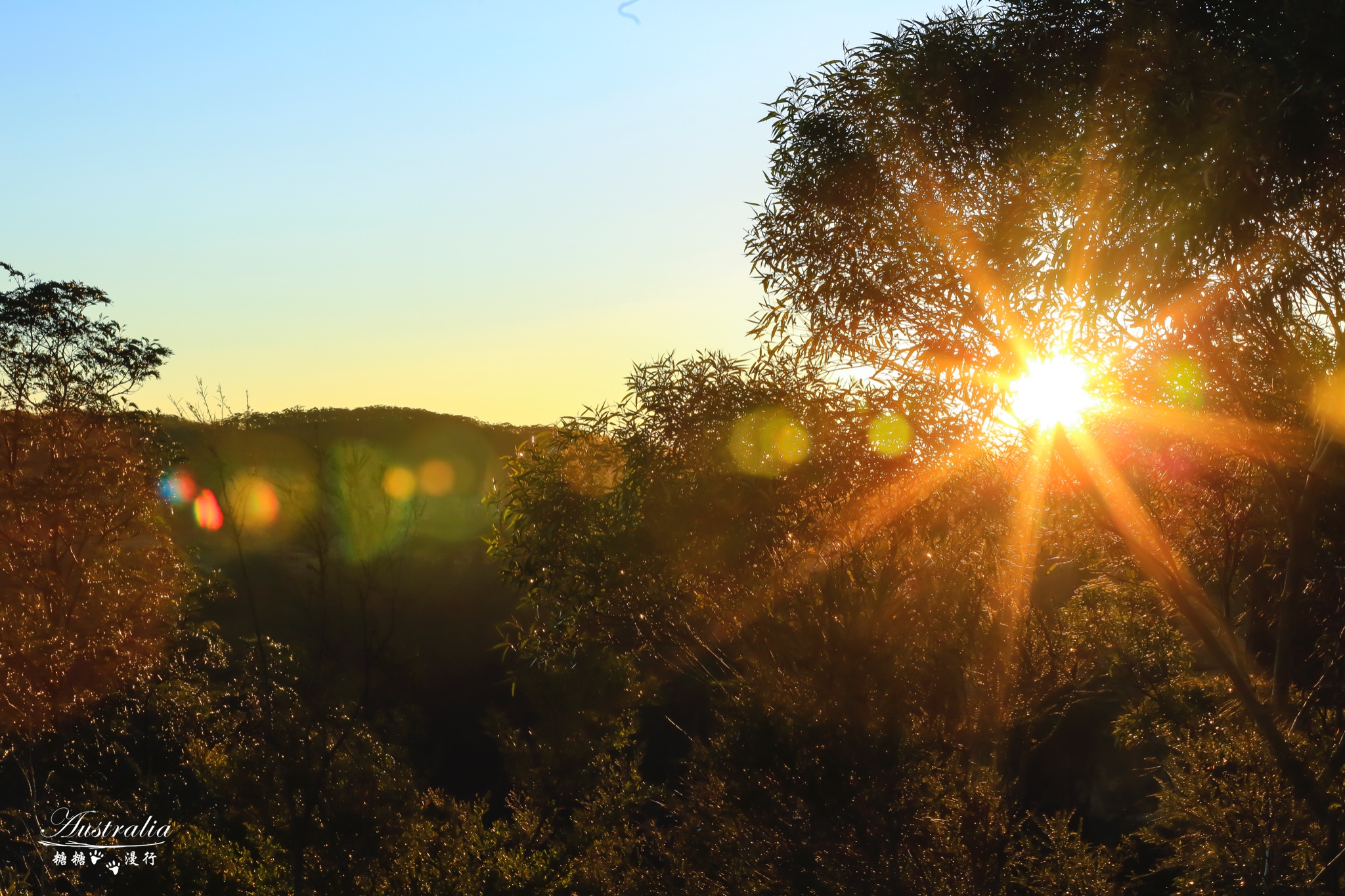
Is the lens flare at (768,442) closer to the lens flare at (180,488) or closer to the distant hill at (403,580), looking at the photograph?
the lens flare at (180,488)

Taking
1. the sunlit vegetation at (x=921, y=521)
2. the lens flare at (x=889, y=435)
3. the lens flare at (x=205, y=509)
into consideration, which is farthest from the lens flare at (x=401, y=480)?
the lens flare at (x=889, y=435)

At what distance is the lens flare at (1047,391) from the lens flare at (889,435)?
3.71 ft

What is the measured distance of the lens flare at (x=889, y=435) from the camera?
1054 cm

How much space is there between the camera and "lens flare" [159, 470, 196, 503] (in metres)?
22.1

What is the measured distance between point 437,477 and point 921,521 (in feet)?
140

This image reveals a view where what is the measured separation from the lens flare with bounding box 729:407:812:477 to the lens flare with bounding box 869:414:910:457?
26.8 inches

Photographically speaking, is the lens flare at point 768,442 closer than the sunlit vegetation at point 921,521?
No

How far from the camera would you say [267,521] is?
44.8 m

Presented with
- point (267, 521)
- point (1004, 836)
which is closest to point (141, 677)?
point (1004, 836)

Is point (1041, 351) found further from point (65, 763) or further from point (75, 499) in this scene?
point (65, 763)

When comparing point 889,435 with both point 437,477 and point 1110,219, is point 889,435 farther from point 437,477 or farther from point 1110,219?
point 437,477

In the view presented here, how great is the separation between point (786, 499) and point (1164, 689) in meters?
8.73

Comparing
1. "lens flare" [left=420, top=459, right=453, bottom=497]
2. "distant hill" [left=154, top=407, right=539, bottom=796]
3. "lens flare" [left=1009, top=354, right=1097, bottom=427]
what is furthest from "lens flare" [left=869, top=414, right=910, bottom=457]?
"lens flare" [left=420, top=459, right=453, bottom=497]

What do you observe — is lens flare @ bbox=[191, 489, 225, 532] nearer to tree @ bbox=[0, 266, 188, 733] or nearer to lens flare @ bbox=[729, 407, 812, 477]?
tree @ bbox=[0, 266, 188, 733]
